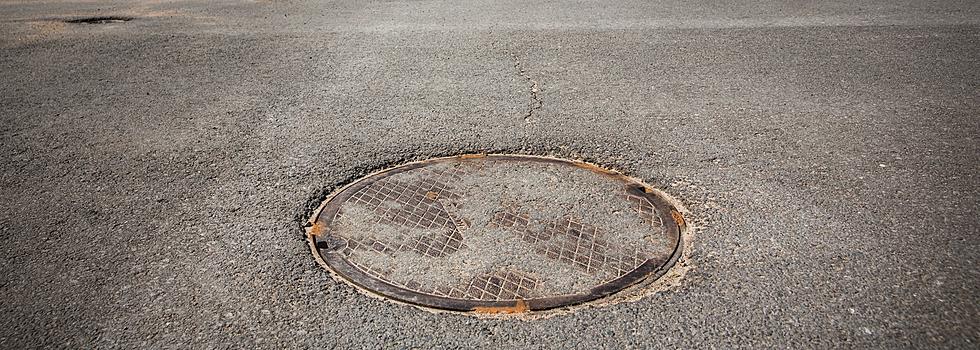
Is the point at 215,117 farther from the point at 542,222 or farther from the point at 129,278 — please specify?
the point at 542,222

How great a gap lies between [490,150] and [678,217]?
1.18m

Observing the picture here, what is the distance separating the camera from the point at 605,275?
268cm

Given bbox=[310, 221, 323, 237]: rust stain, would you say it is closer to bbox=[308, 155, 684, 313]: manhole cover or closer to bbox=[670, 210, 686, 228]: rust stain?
bbox=[308, 155, 684, 313]: manhole cover

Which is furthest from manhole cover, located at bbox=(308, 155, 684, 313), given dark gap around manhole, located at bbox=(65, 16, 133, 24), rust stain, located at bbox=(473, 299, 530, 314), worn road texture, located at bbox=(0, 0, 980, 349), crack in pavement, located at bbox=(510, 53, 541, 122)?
dark gap around manhole, located at bbox=(65, 16, 133, 24)

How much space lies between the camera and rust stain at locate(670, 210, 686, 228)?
303 cm

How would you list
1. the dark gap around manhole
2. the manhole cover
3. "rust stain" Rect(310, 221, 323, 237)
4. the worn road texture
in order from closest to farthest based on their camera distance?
the worn road texture < the manhole cover < "rust stain" Rect(310, 221, 323, 237) < the dark gap around manhole

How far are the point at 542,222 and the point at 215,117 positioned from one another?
251cm

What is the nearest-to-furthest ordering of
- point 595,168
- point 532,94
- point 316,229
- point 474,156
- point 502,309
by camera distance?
point 502,309
point 316,229
point 595,168
point 474,156
point 532,94

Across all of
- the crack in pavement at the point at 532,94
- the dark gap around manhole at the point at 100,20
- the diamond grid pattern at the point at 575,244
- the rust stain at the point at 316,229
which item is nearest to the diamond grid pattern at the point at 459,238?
the diamond grid pattern at the point at 575,244

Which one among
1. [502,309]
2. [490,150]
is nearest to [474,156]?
[490,150]

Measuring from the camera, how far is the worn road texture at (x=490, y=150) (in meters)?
2.42

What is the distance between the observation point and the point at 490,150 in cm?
378

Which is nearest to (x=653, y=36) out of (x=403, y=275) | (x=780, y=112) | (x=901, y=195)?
(x=780, y=112)

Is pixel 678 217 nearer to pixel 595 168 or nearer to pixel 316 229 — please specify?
pixel 595 168
